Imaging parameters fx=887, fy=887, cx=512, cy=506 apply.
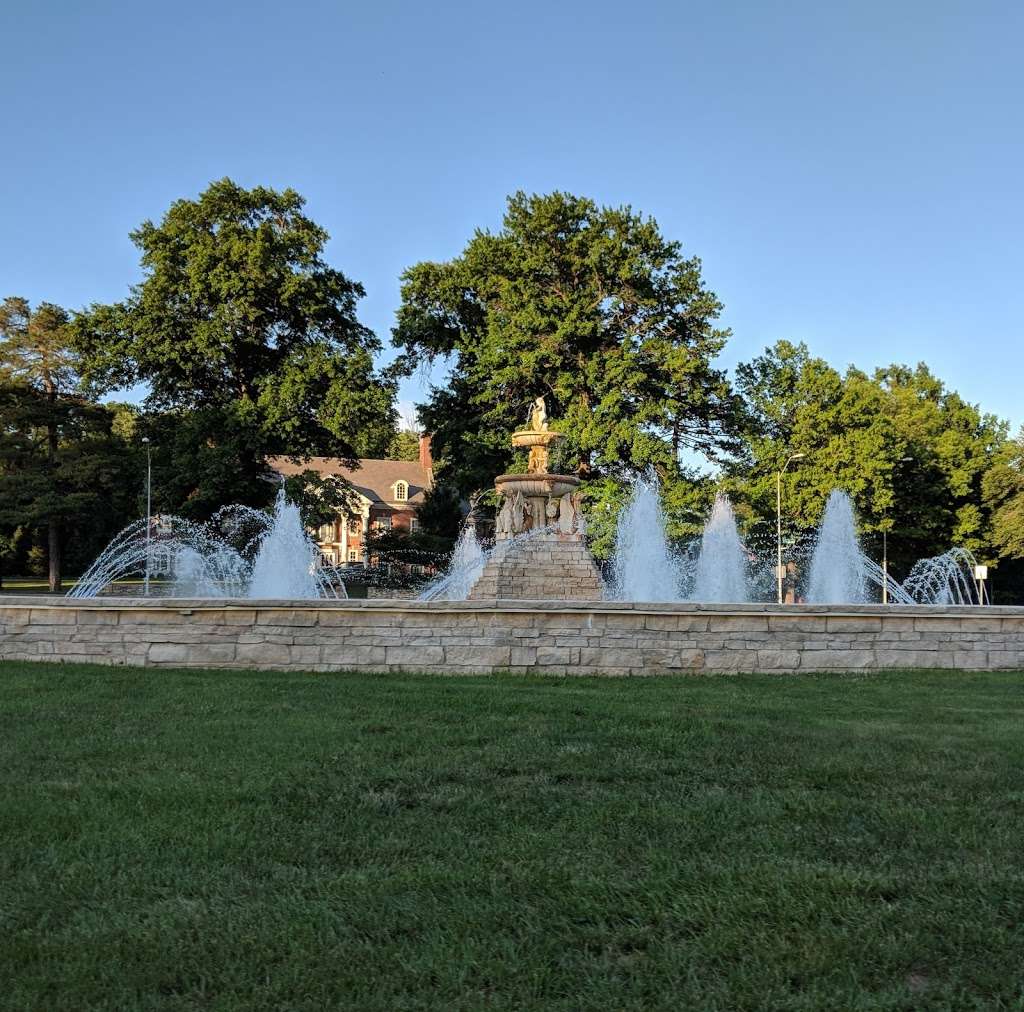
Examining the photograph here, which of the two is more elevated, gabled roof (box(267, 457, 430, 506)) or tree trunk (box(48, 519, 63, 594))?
gabled roof (box(267, 457, 430, 506))

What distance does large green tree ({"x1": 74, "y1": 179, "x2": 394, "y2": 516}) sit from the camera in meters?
30.1

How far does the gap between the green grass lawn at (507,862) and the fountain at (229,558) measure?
7032 mm

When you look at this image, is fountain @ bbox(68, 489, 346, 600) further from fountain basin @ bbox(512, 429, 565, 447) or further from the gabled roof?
the gabled roof

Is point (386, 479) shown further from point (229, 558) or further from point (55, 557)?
point (229, 558)

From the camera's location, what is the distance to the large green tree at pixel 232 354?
3012 cm

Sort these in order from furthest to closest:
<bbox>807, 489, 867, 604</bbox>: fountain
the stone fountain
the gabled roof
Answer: the gabled roof → <bbox>807, 489, 867, 604</bbox>: fountain → the stone fountain

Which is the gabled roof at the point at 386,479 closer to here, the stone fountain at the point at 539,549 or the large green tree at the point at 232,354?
the large green tree at the point at 232,354

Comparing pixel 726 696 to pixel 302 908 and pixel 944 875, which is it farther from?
pixel 302 908

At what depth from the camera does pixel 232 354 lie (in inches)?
1236

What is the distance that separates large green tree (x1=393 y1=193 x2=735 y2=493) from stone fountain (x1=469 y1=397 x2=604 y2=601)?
36.7 ft

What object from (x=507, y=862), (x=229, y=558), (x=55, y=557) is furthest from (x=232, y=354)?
(x=507, y=862)

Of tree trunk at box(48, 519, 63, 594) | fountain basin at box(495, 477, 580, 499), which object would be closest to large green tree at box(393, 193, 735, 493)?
fountain basin at box(495, 477, 580, 499)

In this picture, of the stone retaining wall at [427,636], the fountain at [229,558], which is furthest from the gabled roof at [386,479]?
the stone retaining wall at [427,636]

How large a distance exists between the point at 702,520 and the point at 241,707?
25.4 m
